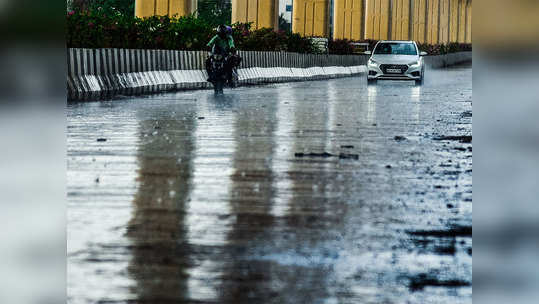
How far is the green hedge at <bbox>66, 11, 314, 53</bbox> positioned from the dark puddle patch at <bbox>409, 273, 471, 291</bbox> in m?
24.3

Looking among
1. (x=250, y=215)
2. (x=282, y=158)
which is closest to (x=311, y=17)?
(x=282, y=158)

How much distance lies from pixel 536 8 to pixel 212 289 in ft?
7.48

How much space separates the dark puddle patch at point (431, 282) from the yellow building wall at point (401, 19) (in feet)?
393

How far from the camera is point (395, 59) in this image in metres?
42.5

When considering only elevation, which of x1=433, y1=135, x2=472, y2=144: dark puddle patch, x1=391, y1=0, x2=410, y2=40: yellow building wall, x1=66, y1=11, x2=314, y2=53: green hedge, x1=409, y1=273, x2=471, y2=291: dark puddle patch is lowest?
x1=433, y1=135, x2=472, y2=144: dark puddle patch

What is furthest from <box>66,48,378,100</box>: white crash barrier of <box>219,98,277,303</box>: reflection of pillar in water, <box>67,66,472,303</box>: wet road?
<box>219,98,277,303</box>: reflection of pillar in water

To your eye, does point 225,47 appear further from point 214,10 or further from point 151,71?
point 214,10

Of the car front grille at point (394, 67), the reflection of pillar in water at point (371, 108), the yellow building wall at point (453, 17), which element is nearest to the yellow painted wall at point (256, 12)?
the car front grille at point (394, 67)

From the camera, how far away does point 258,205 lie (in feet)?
25.4

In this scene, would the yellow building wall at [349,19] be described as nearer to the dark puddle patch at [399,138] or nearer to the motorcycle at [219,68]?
the motorcycle at [219,68]

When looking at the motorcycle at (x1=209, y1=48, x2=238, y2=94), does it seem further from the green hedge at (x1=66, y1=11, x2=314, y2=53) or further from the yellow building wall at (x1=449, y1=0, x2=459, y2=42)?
the yellow building wall at (x1=449, y1=0, x2=459, y2=42)

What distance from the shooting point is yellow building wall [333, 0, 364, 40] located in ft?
303

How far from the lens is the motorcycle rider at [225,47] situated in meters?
31.1

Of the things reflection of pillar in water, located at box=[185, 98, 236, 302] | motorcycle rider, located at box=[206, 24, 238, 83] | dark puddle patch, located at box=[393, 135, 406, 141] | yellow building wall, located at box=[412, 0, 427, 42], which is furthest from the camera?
yellow building wall, located at box=[412, 0, 427, 42]
